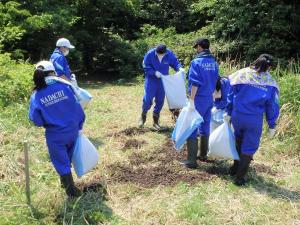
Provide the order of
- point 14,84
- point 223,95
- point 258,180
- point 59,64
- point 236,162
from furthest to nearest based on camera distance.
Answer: point 14,84, point 59,64, point 223,95, point 236,162, point 258,180

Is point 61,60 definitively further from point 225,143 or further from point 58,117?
point 225,143

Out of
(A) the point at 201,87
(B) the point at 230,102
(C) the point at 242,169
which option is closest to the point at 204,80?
(A) the point at 201,87

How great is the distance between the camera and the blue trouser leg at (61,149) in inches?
193

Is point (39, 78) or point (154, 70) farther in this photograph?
point (154, 70)

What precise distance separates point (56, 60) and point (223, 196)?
3349 mm

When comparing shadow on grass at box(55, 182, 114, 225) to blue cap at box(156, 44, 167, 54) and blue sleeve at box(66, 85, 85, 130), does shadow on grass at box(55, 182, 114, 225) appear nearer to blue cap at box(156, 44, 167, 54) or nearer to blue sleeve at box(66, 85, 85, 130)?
blue sleeve at box(66, 85, 85, 130)

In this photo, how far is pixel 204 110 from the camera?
20.0 feet

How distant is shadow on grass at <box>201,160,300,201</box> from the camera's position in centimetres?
538

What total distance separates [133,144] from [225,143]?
1.89m

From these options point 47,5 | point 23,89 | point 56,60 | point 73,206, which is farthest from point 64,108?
point 47,5

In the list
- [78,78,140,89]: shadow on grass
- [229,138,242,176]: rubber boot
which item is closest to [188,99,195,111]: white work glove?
[229,138,242,176]: rubber boot

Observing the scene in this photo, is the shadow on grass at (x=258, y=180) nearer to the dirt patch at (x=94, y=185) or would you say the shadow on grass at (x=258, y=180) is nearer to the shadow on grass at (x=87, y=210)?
the dirt patch at (x=94, y=185)

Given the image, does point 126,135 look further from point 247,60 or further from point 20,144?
point 247,60

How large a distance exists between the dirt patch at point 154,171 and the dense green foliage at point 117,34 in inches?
242
